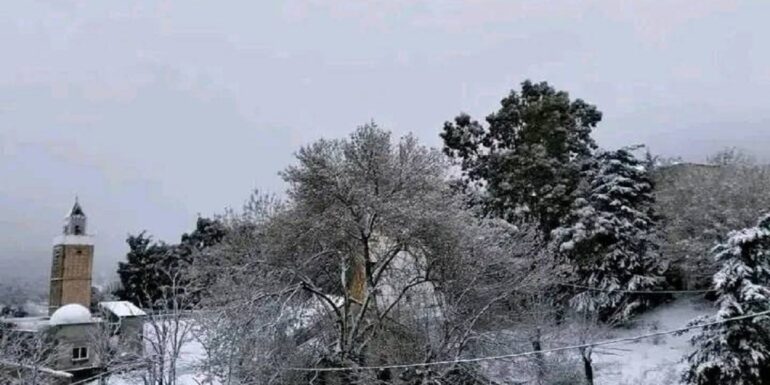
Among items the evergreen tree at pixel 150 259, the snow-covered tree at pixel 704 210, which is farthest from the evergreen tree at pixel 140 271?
the snow-covered tree at pixel 704 210

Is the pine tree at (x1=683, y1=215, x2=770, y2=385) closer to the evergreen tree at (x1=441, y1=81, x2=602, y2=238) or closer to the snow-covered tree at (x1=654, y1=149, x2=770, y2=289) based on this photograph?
the snow-covered tree at (x1=654, y1=149, x2=770, y2=289)

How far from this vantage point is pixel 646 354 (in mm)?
15516

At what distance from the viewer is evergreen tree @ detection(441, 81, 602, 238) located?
734 inches

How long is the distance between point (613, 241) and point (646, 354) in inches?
124

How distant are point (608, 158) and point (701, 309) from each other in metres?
4.95

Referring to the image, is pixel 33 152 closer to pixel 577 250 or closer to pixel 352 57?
pixel 352 57

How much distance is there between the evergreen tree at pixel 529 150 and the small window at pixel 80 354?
13425 millimetres

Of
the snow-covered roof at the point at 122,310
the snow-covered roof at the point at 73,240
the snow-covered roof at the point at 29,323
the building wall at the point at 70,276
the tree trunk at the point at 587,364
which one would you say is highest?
the snow-covered roof at the point at 73,240

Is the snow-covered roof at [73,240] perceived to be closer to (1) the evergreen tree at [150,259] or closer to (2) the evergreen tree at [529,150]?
(1) the evergreen tree at [150,259]

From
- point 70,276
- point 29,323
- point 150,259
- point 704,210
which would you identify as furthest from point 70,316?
point 704,210

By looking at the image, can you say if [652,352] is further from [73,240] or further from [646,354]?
[73,240]

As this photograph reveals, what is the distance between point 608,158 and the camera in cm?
1823

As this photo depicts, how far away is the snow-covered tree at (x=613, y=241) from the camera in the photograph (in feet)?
54.0

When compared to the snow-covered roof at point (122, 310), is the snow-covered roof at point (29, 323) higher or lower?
lower
